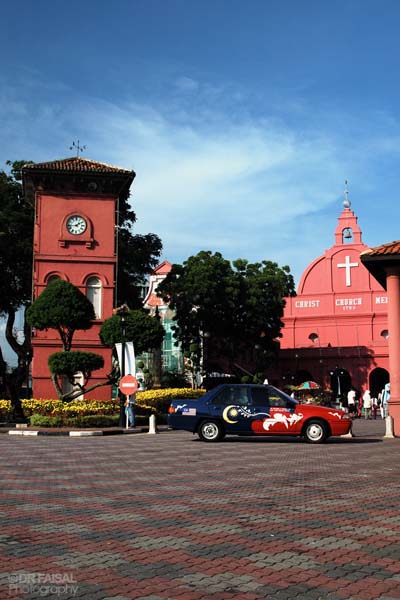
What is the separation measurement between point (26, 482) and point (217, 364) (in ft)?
137

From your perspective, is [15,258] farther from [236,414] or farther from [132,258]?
[236,414]

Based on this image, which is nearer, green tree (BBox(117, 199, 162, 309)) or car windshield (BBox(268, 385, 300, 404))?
car windshield (BBox(268, 385, 300, 404))

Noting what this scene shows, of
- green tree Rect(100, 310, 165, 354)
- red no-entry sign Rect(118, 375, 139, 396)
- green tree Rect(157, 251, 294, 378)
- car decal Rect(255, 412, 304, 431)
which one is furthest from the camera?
green tree Rect(157, 251, 294, 378)

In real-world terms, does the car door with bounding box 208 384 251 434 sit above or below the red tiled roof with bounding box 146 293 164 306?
below

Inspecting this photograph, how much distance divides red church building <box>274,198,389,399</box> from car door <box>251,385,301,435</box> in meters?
33.8

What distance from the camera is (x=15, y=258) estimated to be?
132 feet

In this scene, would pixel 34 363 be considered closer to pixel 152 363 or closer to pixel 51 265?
pixel 51 265

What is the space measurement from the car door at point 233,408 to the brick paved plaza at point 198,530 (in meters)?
4.85

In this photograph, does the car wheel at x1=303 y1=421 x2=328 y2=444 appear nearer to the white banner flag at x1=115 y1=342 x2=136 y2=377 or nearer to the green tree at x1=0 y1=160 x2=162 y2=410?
the white banner flag at x1=115 y1=342 x2=136 y2=377

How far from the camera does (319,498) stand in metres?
8.45

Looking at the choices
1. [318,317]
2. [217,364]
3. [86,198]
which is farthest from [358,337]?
[86,198]

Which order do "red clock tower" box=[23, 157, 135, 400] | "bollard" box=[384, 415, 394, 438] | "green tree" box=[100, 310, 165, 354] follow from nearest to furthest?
"bollard" box=[384, 415, 394, 438] → "green tree" box=[100, 310, 165, 354] → "red clock tower" box=[23, 157, 135, 400]

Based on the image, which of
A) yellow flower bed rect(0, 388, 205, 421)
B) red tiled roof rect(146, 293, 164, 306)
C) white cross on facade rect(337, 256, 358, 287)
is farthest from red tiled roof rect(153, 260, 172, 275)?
yellow flower bed rect(0, 388, 205, 421)

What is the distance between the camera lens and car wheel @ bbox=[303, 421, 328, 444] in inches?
682
